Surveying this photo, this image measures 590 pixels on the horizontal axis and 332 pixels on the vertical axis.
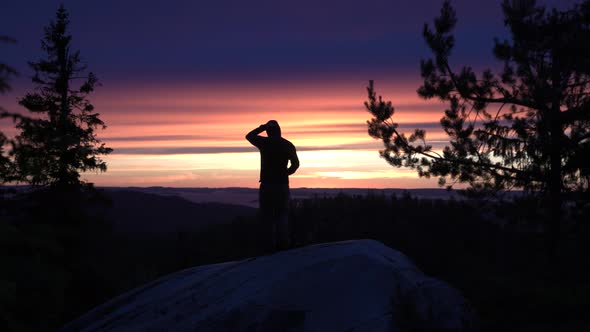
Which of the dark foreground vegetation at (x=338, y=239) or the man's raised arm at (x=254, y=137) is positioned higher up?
the man's raised arm at (x=254, y=137)

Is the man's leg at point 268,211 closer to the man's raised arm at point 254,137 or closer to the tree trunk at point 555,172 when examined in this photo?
the man's raised arm at point 254,137

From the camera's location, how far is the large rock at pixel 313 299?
26.3 feet

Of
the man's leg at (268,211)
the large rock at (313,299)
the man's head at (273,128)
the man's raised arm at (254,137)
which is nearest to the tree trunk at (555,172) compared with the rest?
the large rock at (313,299)

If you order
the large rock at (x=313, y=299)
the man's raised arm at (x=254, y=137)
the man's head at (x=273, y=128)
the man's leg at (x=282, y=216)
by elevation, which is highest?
the man's head at (x=273, y=128)

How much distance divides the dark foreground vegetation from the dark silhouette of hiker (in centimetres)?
292

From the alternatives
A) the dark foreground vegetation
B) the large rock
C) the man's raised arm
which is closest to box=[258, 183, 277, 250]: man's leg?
the large rock

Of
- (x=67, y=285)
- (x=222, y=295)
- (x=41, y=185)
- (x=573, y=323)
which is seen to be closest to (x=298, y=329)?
(x=222, y=295)

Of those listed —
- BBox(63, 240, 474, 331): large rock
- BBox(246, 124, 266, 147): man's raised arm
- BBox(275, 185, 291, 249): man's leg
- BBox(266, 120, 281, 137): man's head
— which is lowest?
BBox(63, 240, 474, 331): large rock

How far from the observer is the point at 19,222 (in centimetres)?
2484

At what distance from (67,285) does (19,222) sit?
4.38 metres

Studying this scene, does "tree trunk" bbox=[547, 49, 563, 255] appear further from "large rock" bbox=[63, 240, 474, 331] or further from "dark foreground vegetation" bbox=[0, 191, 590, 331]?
"large rock" bbox=[63, 240, 474, 331]

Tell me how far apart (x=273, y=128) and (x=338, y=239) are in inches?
462

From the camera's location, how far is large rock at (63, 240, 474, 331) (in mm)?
8008

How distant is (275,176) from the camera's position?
10.8m
